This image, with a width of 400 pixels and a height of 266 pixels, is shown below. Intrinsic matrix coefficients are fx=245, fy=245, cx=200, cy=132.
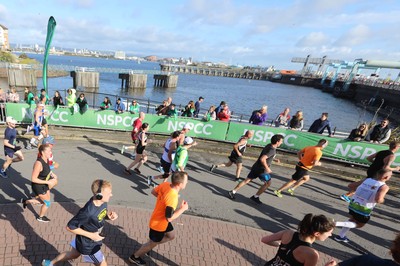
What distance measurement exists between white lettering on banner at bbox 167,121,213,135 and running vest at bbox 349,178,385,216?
6434 millimetres

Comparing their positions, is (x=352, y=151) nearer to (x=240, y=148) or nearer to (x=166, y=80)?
(x=240, y=148)

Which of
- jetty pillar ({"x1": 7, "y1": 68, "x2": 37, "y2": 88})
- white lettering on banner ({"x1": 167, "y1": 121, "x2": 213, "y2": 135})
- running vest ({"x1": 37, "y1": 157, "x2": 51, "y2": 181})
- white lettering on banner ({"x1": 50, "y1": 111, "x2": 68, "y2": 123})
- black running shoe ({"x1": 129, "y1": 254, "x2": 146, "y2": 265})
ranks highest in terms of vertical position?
running vest ({"x1": 37, "y1": 157, "x2": 51, "y2": 181})

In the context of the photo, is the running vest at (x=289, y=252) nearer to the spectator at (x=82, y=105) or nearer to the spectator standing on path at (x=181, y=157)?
the spectator standing on path at (x=181, y=157)

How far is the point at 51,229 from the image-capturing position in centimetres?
469

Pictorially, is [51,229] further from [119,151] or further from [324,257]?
[324,257]

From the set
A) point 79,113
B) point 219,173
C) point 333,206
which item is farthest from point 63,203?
point 333,206

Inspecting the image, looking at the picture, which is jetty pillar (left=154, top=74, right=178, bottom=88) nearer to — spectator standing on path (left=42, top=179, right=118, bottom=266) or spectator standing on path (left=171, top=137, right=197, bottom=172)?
spectator standing on path (left=171, top=137, right=197, bottom=172)

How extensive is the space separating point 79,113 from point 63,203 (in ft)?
18.3

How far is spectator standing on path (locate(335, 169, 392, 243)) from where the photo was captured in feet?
15.4

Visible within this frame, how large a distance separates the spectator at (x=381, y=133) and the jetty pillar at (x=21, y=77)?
136 ft

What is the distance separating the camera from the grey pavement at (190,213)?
4.46 metres

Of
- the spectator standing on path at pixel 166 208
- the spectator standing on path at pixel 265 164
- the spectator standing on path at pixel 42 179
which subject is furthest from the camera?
the spectator standing on path at pixel 265 164

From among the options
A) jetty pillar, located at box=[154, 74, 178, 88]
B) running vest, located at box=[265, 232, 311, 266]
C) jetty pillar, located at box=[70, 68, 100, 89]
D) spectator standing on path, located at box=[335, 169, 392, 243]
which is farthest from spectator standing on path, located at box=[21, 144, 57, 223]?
jetty pillar, located at box=[154, 74, 178, 88]

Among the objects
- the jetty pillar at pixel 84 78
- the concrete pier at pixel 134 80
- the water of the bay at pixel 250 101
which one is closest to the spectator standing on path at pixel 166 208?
the water of the bay at pixel 250 101
